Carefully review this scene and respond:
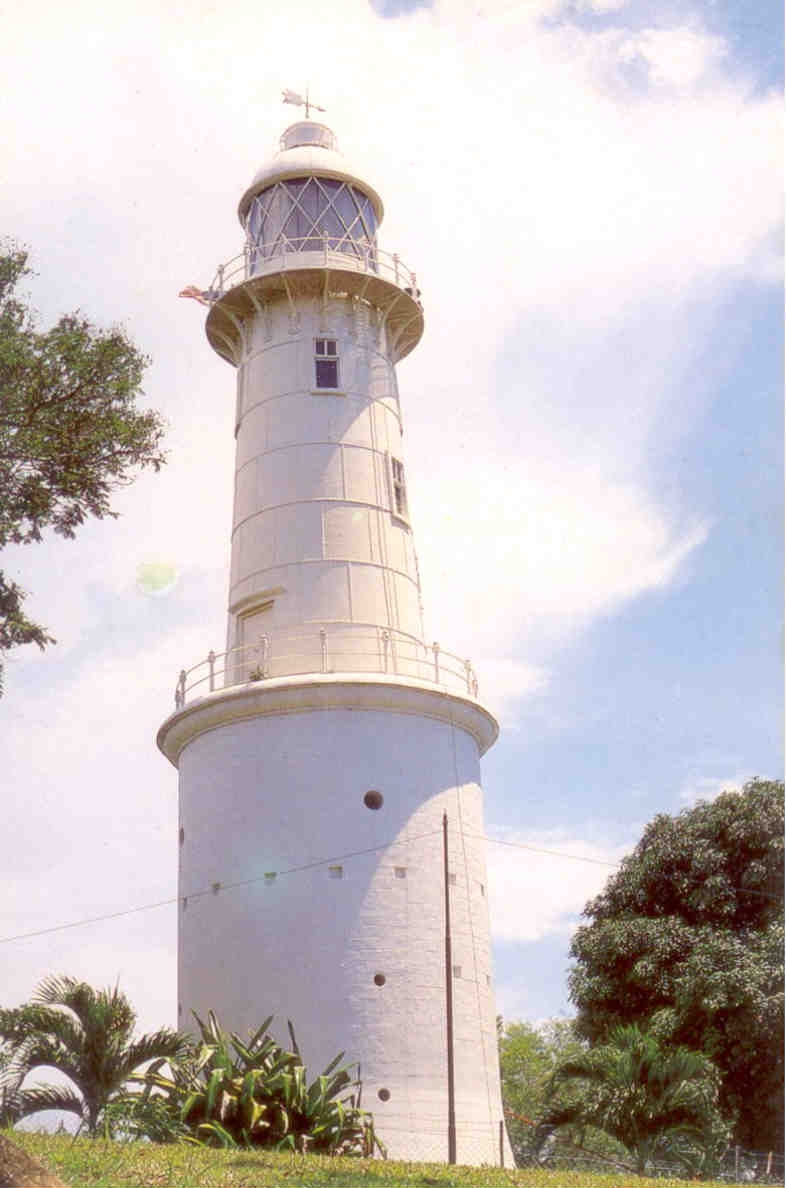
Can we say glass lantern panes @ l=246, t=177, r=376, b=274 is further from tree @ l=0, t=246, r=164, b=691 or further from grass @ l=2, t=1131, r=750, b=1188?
grass @ l=2, t=1131, r=750, b=1188

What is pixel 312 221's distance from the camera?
30.0 m

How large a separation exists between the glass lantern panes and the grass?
63.5ft

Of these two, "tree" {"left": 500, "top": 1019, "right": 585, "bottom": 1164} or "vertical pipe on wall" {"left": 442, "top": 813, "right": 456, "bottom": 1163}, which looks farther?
"tree" {"left": 500, "top": 1019, "right": 585, "bottom": 1164}

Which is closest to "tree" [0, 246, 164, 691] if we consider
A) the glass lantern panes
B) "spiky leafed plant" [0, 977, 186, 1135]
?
"spiky leafed plant" [0, 977, 186, 1135]

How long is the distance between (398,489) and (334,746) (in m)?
6.53

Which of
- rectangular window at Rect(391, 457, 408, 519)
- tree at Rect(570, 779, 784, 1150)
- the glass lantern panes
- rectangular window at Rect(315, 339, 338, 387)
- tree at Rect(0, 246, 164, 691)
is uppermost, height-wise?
the glass lantern panes

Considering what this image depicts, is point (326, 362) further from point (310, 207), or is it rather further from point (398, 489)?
point (310, 207)

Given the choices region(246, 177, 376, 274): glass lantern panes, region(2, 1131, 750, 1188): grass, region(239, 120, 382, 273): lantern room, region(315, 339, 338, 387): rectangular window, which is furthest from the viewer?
region(239, 120, 382, 273): lantern room

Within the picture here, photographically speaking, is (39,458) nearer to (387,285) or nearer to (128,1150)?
(128,1150)

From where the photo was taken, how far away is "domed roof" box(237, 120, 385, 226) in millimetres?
30219

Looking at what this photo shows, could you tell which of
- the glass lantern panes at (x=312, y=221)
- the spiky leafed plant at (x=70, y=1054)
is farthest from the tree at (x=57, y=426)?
the glass lantern panes at (x=312, y=221)

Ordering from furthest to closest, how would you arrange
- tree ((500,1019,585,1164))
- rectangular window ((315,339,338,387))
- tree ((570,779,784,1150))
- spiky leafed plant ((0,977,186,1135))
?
tree ((500,1019,585,1164)) → rectangular window ((315,339,338,387)) → tree ((570,779,784,1150)) → spiky leafed plant ((0,977,186,1135))

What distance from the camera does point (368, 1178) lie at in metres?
14.5

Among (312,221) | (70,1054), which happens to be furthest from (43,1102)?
(312,221)
